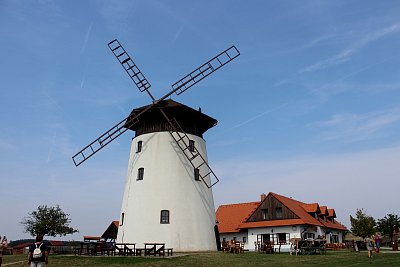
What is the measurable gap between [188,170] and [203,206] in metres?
2.47

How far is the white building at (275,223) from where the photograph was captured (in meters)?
32.4

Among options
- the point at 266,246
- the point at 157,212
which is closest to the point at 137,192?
the point at 157,212

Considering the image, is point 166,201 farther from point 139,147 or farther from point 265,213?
point 265,213

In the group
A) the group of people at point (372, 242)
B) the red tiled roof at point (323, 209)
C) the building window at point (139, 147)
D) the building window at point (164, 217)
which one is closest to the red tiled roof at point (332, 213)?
the red tiled roof at point (323, 209)

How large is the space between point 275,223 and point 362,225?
547 inches

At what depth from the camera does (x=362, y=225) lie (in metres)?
41.2

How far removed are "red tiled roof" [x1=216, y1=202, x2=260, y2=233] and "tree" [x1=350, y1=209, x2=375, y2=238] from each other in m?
11.6

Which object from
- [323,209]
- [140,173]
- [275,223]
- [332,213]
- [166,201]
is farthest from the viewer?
[332,213]

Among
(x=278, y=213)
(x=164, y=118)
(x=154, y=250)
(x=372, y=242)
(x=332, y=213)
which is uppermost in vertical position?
(x=164, y=118)

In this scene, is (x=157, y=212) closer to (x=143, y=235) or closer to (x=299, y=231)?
(x=143, y=235)

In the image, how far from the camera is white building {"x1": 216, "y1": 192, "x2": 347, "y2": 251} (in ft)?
106

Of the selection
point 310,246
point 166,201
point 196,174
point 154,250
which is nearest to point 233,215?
point 196,174

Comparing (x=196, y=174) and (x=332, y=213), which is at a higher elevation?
(x=196, y=174)

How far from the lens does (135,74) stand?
25922mm
